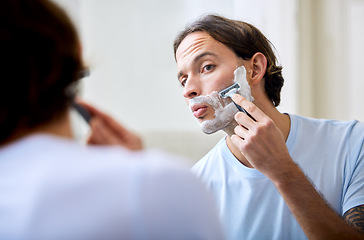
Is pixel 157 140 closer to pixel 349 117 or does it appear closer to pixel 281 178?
pixel 281 178

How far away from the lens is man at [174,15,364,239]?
832 mm

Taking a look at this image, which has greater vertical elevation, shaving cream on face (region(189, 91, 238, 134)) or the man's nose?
the man's nose

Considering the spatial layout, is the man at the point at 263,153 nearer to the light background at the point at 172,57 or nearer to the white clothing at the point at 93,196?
the light background at the point at 172,57

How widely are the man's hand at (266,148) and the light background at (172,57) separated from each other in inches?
24.5

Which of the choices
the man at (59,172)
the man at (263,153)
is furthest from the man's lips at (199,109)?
the man at (59,172)

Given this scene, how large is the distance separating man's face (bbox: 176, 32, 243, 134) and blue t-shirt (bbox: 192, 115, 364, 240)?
0.14m

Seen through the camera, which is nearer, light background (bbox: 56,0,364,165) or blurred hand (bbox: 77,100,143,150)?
blurred hand (bbox: 77,100,143,150)

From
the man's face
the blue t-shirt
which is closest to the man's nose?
the man's face

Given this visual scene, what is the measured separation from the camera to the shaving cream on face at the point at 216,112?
3.43 ft

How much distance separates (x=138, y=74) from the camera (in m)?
1.49

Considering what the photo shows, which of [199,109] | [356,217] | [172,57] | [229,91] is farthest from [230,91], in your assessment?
[172,57]

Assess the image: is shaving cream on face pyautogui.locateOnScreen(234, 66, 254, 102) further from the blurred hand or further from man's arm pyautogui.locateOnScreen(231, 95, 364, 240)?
the blurred hand

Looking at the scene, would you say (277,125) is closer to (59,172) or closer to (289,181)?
(289,181)

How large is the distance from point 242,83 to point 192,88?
154 mm
